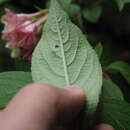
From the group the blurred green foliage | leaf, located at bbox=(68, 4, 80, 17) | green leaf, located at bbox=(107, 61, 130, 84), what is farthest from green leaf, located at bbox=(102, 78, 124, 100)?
leaf, located at bbox=(68, 4, 80, 17)

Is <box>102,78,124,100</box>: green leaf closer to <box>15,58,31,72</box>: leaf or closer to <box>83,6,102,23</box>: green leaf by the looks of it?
<box>15,58,31,72</box>: leaf

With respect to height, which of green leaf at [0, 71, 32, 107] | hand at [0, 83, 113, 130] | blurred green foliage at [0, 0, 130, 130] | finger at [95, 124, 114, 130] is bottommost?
blurred green foliage at [0, 0, 130, 130]

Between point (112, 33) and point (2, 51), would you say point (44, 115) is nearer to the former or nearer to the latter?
point (2, 51)

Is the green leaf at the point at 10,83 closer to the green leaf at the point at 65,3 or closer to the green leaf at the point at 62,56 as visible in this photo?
the green leaf at the point at 62,56

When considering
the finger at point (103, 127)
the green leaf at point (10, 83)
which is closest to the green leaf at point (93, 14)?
the green leaf at point (10, 83)

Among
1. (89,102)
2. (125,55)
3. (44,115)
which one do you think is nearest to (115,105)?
(89,102)
